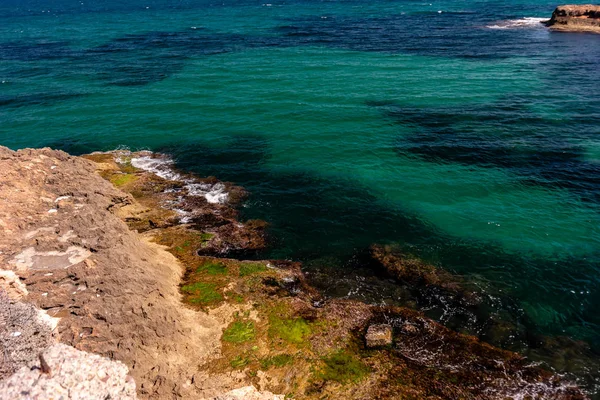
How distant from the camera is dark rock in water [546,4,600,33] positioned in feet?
239

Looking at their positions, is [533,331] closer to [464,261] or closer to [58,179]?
[464,261]

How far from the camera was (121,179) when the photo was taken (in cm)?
3025

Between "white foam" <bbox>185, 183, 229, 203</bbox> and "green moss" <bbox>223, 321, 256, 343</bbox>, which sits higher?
"white foam" <bbox>185, 183, 229, 203</bbox>

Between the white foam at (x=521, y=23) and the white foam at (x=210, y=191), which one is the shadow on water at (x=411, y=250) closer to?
the white foam at (x=210, y=191)

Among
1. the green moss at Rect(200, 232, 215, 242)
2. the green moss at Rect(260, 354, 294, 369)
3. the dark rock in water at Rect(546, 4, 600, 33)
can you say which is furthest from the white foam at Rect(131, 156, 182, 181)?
the dark rock in water at Rect(546, 4, 600, 33)

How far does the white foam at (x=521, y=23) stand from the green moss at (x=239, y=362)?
83328 millimetres

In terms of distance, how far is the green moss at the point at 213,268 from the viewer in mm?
20422

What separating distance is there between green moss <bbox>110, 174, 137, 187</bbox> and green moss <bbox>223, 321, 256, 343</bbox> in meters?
17.5

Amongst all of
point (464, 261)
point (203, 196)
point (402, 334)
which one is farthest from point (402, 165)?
point (402, 334)

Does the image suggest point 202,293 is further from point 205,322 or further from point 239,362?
point 239,362

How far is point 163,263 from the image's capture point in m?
20.2

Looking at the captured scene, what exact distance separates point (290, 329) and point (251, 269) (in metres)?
4.74

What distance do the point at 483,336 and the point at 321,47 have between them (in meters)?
59.2

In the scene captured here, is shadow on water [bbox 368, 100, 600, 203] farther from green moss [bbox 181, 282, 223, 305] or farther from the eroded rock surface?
the eroded rock surface
